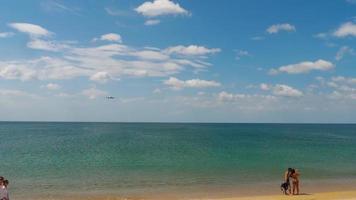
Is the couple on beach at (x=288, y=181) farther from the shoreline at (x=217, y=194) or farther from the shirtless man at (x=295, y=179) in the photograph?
the shoreline at (x=217, y=194)

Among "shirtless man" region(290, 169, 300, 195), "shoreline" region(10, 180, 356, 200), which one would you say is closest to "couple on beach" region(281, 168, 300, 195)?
"shirtless man" region(290, 169, 300, 195)

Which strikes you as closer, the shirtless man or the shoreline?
the shoreline

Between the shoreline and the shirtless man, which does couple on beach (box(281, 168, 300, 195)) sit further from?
the shoreline

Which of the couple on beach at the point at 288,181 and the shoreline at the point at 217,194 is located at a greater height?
the couple on beach at the point at 288,181

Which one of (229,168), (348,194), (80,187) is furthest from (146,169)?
(348,194)

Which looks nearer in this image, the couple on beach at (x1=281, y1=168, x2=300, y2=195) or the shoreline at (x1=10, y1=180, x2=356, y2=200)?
the shoreline at (x1=10, y1=180, x2=356, y2=200)

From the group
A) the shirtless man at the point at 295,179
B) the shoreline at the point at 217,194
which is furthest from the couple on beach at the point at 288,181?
the shoreline at the point at 217,194

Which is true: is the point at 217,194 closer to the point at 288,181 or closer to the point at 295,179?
the point at 288,181

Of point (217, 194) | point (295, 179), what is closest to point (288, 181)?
point (295, 179)

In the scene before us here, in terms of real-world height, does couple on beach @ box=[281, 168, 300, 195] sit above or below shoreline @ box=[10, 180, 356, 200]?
above

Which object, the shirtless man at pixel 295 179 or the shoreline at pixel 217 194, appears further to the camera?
the shirtless man at pixel 295 179

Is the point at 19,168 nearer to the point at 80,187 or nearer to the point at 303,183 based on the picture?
the point at 80,187

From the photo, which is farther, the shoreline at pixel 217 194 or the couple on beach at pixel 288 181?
the couple on beach at pixel 288 181

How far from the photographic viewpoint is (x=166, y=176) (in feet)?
119
